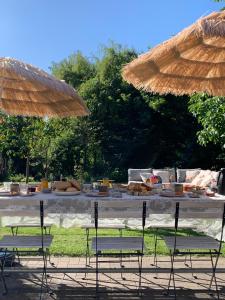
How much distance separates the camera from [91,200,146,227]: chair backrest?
4160 mm

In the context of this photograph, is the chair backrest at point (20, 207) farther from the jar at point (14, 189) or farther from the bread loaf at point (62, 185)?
the bread loaf at point (62, 185)

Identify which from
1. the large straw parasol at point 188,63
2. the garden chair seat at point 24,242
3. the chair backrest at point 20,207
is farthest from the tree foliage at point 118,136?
the large straw parasol at point 188,63

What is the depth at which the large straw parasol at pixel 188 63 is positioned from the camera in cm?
304

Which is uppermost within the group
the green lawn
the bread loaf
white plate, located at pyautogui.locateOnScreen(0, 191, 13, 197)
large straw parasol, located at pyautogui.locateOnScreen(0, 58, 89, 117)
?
large straw parasol, located at pyautogui.locateOnScreen(0, 58, 89, 117)

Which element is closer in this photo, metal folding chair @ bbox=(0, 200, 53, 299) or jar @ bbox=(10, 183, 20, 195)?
metal folding chair @ bbox=(0, 200, 53, 299)

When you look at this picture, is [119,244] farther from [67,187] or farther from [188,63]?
[188,63]

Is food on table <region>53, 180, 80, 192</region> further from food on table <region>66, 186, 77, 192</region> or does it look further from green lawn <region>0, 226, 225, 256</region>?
green lawn <region>0, 226, 225, 256</region>

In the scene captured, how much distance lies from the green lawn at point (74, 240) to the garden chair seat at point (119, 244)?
1.31 m

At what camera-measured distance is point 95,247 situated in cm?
427

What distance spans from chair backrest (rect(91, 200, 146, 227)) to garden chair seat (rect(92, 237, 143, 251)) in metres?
0.25

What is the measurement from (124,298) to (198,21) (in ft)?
8.65

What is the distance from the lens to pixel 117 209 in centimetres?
445

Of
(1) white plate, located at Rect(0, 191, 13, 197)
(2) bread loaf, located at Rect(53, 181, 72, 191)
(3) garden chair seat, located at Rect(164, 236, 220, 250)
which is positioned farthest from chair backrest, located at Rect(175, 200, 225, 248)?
(1) white plate, located at Rect(0, 191, 13, 197)

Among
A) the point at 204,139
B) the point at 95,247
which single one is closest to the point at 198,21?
the point at 95,247
